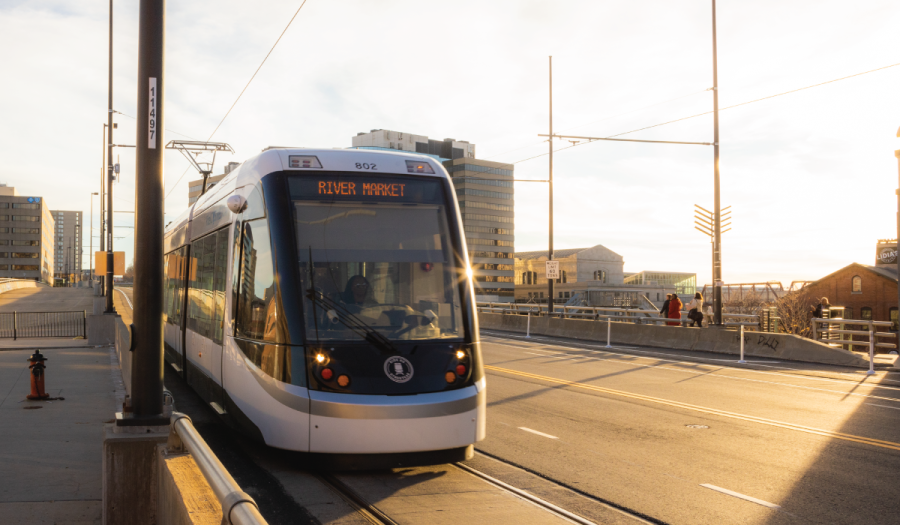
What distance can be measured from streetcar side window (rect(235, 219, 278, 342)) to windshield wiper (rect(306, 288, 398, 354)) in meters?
0.40

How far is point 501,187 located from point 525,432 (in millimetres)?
156292

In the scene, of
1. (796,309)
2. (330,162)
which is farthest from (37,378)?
(796,309)

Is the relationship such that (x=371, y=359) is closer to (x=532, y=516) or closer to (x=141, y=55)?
(x=532, y=516)

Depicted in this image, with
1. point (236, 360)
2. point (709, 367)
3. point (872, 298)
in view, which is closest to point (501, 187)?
point (872, 298)

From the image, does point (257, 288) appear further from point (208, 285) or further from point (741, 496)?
point (741, 496)

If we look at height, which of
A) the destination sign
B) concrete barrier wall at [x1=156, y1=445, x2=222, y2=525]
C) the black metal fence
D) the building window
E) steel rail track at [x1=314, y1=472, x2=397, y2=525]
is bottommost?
the building window

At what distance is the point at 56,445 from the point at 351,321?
157 inches

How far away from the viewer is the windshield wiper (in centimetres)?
689

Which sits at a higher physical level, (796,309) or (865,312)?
(796,309)

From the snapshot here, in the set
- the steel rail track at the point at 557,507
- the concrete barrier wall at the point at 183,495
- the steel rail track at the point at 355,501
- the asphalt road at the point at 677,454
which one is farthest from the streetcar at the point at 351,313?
the concrete barrier wall at the point at 183,495

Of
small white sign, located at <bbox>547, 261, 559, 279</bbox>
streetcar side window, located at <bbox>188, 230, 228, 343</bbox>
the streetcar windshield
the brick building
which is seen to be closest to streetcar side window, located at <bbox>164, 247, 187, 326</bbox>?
streetcar side window, located at <bbox>188, 230, 228, 343</bbox>

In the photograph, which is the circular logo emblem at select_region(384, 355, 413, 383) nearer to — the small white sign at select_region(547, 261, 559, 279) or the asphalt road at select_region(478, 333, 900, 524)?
the asphalt road at select_region(478, 333, 900, 524)

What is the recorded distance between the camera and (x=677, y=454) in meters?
8.16

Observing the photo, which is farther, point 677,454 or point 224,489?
point 677,454
